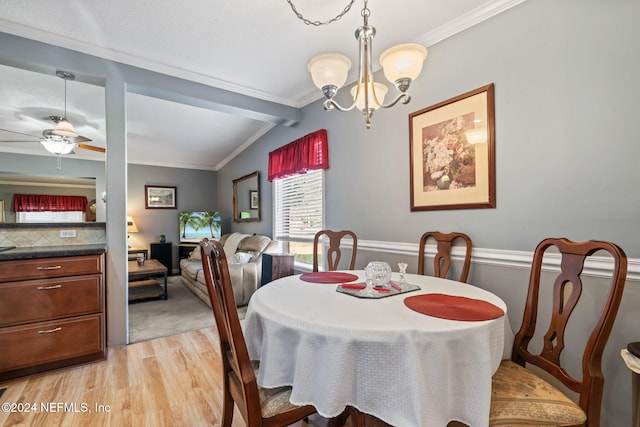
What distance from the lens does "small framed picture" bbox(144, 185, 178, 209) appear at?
6.38 meters

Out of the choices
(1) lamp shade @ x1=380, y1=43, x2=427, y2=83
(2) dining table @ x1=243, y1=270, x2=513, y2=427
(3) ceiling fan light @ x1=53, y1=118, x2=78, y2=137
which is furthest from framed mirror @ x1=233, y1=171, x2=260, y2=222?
(2) dining table @ x1=243, y1=270, x2=513, y2=427

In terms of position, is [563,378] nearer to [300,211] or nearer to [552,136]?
[552,136]

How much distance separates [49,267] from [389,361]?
8.36ft

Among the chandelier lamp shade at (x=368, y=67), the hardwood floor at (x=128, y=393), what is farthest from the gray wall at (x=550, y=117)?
the hardwood floor at (x=128, y=393)

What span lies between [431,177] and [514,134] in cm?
60

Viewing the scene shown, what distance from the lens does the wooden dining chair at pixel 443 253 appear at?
6.42 feet

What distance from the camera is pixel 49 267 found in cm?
212

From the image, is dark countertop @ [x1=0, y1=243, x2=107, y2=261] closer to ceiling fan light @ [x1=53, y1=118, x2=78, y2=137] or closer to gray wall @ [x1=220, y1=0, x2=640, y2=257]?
ceiling fan light @ [x1=53, y1=118, x2=78, y2=137]

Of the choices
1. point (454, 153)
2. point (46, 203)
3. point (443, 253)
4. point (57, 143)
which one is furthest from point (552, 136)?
point (46, 203)

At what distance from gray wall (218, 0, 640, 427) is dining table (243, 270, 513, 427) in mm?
857

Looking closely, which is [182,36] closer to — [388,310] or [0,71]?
[0,71]

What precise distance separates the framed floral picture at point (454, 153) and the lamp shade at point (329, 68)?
3.07 ft

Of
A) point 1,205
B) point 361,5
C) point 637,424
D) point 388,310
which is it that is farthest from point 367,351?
point 1,205

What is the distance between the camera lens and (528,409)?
3.35 feet
